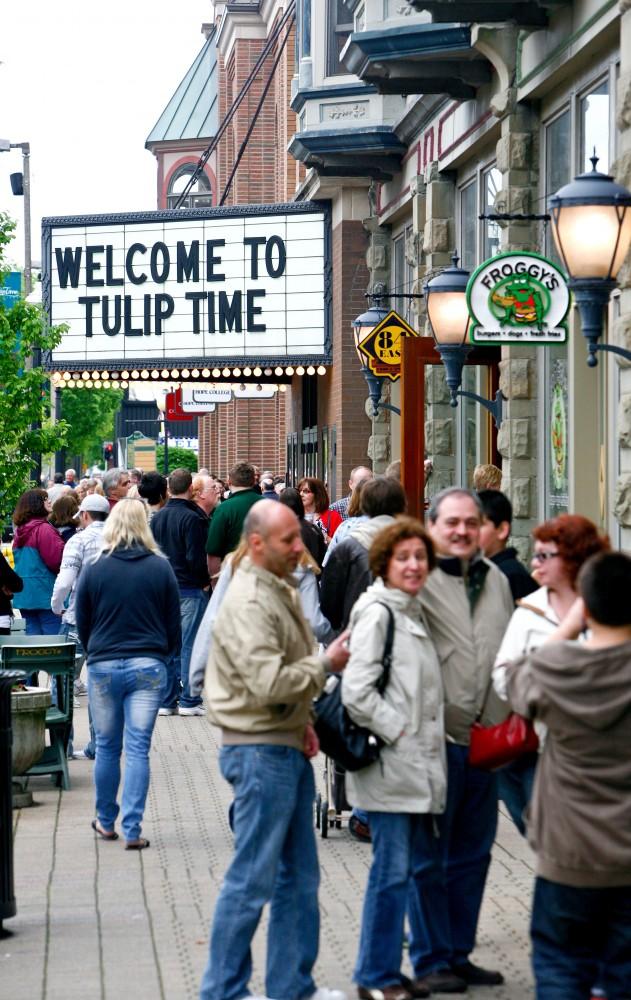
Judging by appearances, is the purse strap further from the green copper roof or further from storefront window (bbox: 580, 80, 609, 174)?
the green copper roof

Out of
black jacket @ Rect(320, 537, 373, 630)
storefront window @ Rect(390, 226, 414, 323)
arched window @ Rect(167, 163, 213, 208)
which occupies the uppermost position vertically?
arched window @ Rect(167, 163, 213, 208)

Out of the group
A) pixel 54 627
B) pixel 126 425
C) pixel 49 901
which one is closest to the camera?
pixel 49 901

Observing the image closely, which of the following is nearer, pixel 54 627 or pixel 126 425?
pixel 54 627

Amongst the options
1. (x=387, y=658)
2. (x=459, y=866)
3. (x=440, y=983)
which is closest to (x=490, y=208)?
(x=459, y=866)

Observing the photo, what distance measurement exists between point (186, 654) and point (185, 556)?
39.4 inches

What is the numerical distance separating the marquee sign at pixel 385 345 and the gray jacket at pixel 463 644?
12.2m

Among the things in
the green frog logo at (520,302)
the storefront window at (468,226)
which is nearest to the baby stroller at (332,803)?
the green frog logo at (520,302)

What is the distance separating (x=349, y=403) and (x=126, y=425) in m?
119

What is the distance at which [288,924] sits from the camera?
6.44 meters

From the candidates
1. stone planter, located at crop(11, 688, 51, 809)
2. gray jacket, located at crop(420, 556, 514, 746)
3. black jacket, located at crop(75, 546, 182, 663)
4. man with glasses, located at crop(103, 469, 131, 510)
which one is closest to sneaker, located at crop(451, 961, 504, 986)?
gray jacket, located at crop(420, 556, 514, 746)

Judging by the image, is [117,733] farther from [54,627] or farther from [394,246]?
[394,246]

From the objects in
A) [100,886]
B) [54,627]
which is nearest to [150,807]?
[100,886]

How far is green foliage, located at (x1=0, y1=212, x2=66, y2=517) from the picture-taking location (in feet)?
63.9

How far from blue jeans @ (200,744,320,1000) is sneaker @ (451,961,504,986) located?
0.75m
